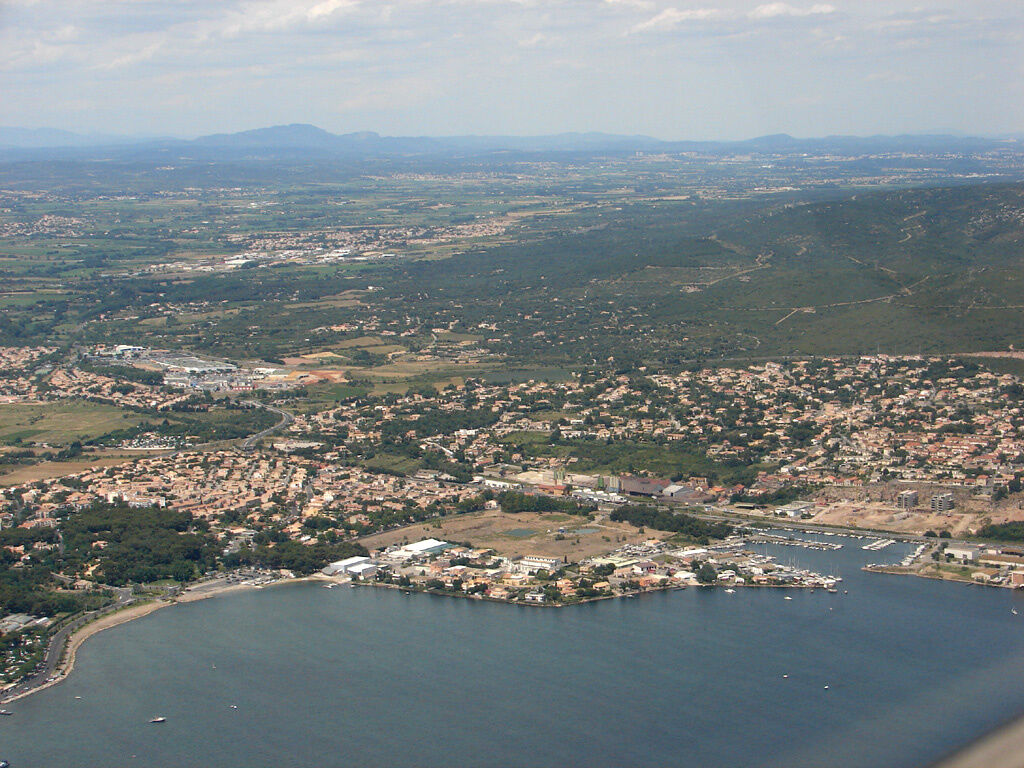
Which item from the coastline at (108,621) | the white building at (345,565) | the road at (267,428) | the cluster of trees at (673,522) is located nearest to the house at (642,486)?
the cluster of trees at (673,522)

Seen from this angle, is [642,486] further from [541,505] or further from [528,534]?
[528,534]

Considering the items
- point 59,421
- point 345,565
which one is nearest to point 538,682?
point 345,565

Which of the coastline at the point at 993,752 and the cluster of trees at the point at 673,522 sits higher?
the coastline at the point at 993,752

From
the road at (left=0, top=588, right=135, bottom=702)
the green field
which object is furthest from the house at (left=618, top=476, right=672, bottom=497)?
the green field

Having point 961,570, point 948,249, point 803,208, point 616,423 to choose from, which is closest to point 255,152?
point 803,208

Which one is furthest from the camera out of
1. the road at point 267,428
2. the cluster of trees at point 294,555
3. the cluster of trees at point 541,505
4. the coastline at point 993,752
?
the road at point 267,428

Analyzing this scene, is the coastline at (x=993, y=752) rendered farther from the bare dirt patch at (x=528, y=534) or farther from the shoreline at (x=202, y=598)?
the bare dirt patch at (x=528, y=534)
